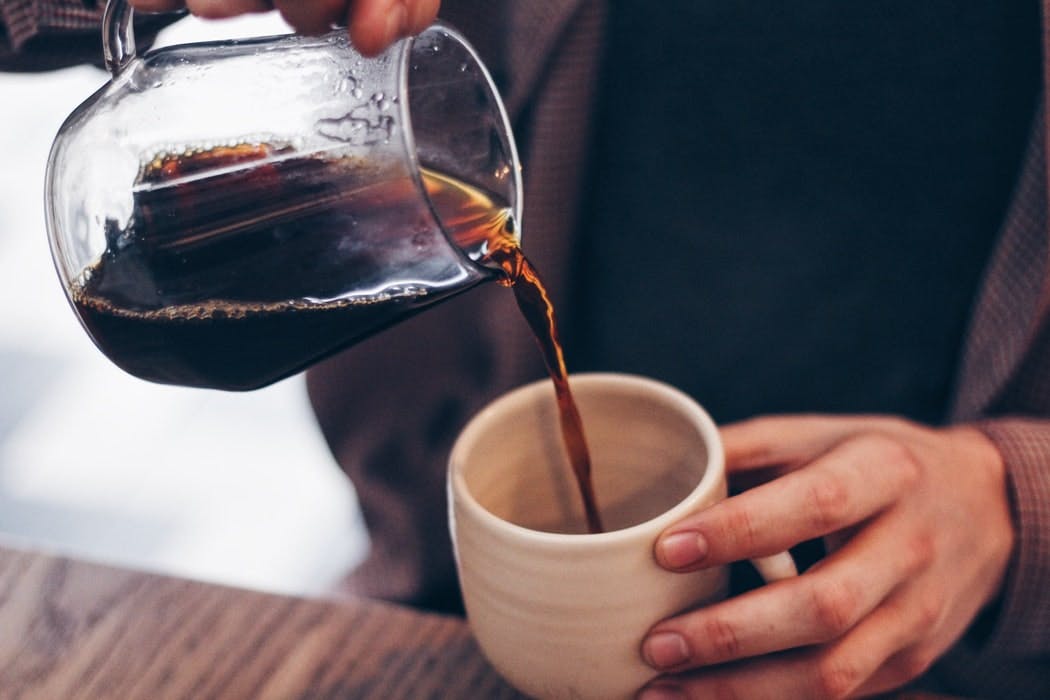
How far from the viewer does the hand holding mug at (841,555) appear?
1.83ft

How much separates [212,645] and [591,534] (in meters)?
0.27

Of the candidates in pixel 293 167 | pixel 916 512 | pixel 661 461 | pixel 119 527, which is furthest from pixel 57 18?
pixel 119 527

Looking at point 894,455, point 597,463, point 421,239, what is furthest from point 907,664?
point 421,239

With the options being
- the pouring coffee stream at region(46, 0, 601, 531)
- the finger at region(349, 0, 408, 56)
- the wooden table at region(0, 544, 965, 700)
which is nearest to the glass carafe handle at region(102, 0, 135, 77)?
the pouring coffee stream at region(46, 0, 601, 531)

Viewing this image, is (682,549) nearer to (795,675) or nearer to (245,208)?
(795,675)

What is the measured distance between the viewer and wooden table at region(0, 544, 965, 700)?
2.18 feet

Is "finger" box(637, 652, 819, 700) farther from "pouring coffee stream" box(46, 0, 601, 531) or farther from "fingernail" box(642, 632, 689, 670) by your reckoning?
"pouring coffee stream" box(46, 0, 601, 531)

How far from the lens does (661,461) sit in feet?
2.23

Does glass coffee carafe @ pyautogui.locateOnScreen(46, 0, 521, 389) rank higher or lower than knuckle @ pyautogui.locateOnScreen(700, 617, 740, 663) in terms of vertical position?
higher

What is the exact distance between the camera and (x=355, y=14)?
501 millimetres

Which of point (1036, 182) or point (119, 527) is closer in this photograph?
point (1036, 182)

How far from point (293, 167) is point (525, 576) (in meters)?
0.24

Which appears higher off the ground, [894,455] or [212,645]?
[894,455]

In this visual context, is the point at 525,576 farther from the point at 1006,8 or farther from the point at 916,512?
the point at 1006,8
